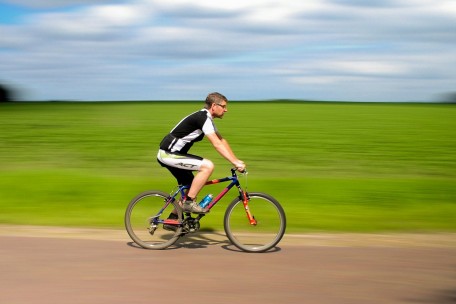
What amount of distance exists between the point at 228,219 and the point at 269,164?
13223 millimetres

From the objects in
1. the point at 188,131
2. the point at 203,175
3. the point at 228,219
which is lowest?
the point at 228,219

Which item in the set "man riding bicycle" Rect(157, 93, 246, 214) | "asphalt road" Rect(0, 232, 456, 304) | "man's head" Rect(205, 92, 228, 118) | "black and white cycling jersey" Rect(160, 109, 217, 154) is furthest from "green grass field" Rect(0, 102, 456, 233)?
"man's head" Rect(205, 92, 228, 118)

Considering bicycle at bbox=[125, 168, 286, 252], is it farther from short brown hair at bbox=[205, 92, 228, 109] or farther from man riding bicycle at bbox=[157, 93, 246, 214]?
short brown hair at bbox=[205, 92, 228, 109]

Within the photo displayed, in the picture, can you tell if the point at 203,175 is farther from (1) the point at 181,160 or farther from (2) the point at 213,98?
(2) the point at 213,98

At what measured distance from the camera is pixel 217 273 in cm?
732

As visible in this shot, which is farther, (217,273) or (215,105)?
(215,105)

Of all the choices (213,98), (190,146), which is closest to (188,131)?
(190,146)

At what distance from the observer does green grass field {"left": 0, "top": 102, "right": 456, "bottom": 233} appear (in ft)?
39.3

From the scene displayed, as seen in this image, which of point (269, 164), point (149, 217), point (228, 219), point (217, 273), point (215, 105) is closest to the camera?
point (217, 273)

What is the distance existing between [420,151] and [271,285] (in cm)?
2052

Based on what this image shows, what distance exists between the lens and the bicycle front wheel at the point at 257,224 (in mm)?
8867

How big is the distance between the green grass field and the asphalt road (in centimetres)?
220

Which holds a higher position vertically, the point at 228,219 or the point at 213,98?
the point at 213,98

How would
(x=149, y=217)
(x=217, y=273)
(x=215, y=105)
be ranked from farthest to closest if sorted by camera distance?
(x=149, y=217) < (x=215, y=105) < (x=217, y=273)
